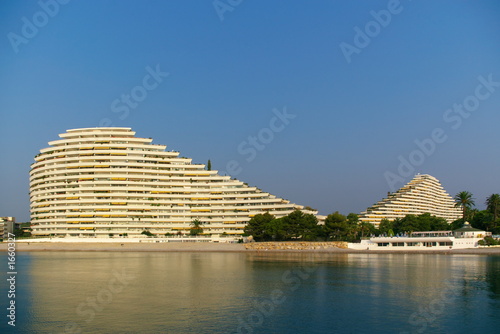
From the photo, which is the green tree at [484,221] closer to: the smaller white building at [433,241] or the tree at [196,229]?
the smaller white building at [433,241]

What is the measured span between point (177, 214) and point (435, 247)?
8376cm

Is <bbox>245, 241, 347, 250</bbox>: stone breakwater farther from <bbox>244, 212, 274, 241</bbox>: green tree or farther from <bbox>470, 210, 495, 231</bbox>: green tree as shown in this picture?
<bbox>470, 210, 495, 231</bbox>: green tree

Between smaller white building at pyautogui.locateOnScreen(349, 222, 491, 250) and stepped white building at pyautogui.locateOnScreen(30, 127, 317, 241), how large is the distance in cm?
3919

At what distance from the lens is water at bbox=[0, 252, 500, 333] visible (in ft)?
111

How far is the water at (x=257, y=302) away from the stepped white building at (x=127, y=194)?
9731 cm

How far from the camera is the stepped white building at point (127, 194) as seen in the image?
160750 mm

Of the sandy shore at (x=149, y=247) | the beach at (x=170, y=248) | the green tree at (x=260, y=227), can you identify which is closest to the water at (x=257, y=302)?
the beach at (x=170, y=248)

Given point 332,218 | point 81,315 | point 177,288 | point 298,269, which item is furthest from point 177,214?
point 81,315

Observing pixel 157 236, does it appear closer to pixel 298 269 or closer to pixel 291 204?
pixel 291 204

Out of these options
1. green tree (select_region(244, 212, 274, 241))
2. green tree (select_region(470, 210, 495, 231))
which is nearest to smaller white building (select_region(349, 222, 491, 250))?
green tree (select_region(470, 210, 495, 231))

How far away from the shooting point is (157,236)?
16000cm

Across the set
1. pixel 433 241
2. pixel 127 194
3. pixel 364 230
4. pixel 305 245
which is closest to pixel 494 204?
pixel 433 241

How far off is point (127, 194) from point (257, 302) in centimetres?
12587

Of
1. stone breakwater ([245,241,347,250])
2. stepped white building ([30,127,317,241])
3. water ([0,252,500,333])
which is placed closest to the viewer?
water ([0,252,500,333])
